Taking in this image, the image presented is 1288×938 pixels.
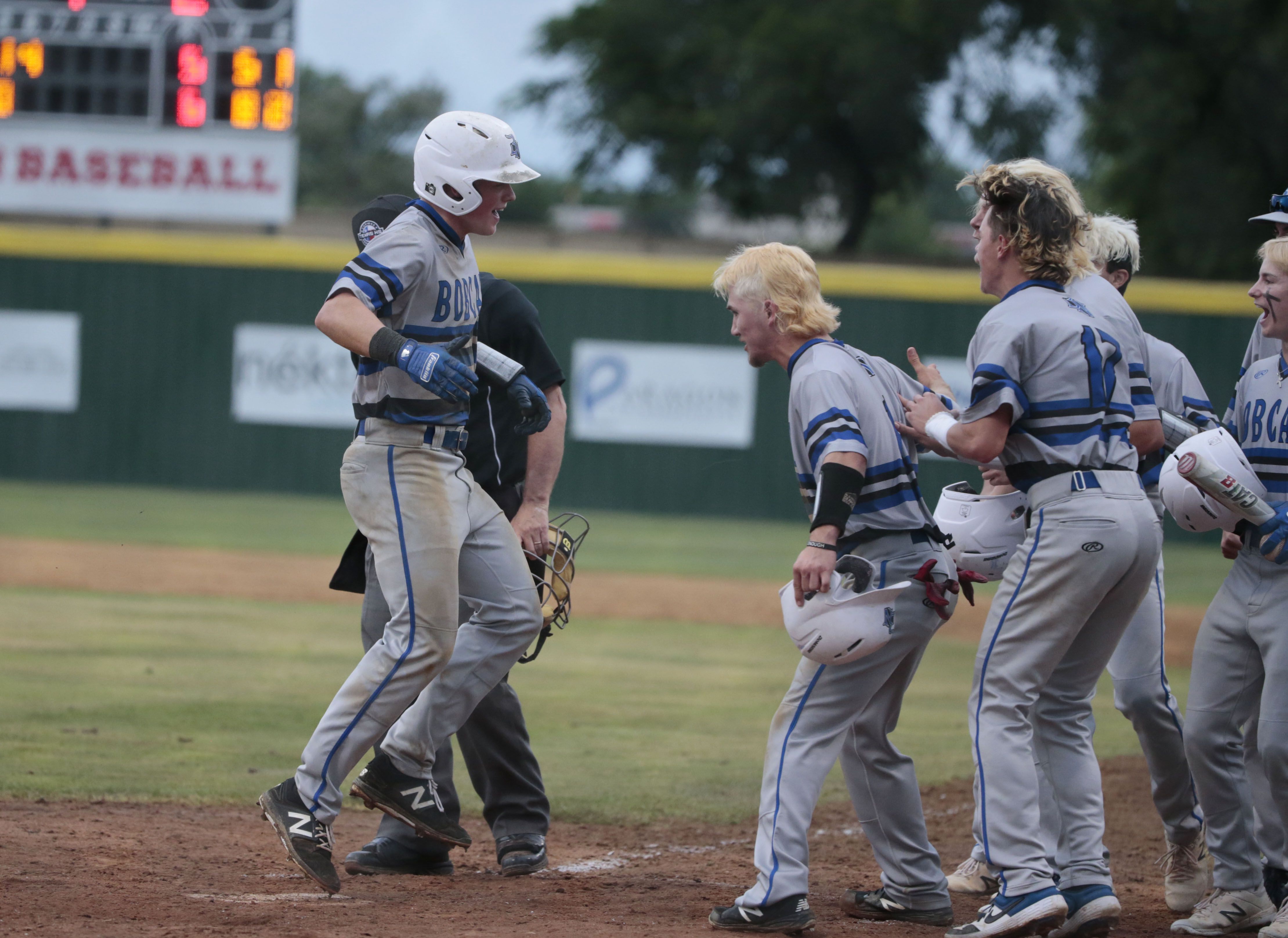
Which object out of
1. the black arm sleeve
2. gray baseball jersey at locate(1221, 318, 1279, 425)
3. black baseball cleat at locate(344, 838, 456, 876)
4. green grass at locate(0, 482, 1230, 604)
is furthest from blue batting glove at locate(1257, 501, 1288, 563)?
green grass at locate(0, 482, 1230, 604)

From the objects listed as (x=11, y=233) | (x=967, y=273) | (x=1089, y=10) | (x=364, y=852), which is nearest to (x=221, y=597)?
(x=364, y=852)

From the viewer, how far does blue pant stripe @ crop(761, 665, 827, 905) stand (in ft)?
12.9

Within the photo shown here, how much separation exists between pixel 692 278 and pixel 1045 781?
14.7 m

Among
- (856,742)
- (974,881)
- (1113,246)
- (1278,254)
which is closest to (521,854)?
(856,742)

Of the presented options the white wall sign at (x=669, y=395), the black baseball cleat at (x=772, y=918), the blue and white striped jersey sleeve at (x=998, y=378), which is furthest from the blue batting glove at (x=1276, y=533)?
the white wall sign at (x=669, y=395)

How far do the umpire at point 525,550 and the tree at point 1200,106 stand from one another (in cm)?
2376

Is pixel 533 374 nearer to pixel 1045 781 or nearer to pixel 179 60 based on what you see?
pixel 1045 781

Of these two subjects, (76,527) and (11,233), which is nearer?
(76,527)

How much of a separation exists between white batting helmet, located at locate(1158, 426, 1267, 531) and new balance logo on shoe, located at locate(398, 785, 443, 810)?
7.71ft

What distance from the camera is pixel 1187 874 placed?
471cm

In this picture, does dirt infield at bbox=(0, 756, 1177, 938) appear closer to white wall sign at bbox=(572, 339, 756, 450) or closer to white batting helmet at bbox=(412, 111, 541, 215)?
white batting helmet at bbox=(412, 111, 541, 215)

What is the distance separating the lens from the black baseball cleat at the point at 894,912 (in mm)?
4262

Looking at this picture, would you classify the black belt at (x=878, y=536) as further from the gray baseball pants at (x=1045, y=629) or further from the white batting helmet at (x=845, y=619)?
the gray baseball pants at (x=1045, y=629)

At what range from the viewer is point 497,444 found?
5.04 m
